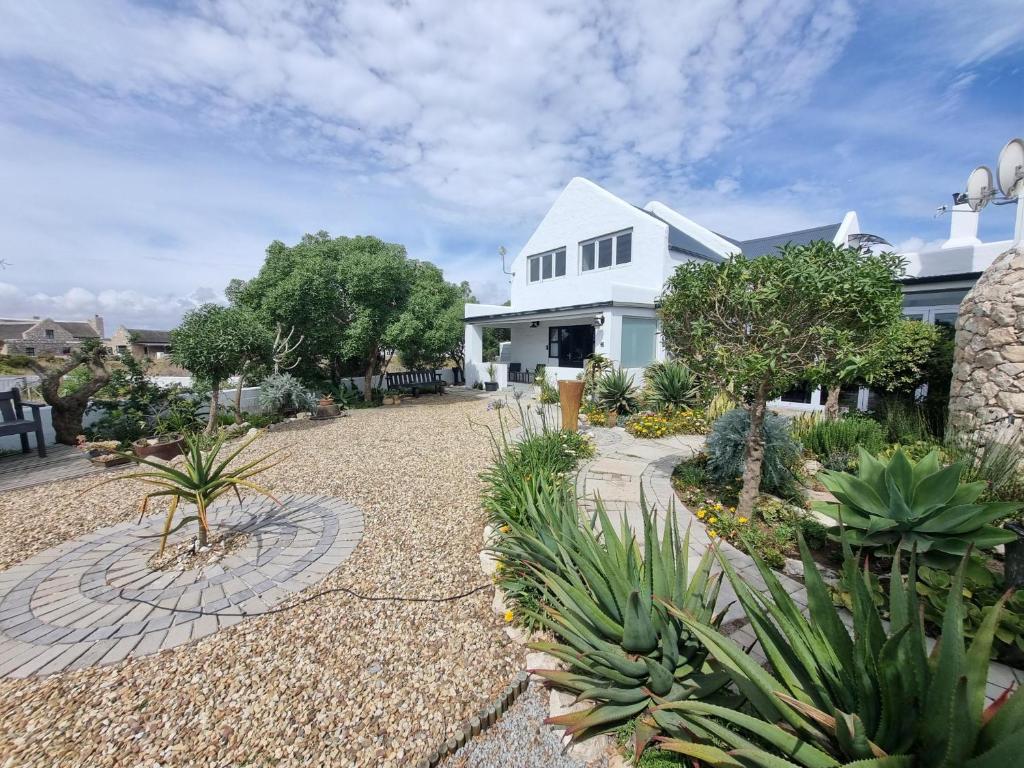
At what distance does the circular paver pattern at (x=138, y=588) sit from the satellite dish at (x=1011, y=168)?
10725 millimetres

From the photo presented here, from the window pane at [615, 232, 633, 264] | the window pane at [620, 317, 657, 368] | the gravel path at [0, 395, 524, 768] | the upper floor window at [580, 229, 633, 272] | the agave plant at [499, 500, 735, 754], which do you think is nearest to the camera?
the agave plant at [499, 500, 735, 754]

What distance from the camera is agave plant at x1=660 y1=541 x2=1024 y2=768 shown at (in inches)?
42.8

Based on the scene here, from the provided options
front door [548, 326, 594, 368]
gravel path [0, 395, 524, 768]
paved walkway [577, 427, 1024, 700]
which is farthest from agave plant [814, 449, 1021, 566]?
front door [548, 326, 594, 368]

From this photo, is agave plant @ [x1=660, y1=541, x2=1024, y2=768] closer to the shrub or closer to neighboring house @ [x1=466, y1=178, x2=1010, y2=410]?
the shrub

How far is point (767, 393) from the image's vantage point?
13.2 ft

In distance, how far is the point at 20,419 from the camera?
7262mm

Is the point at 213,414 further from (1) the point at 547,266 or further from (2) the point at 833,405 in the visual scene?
(1) the point at 547,266

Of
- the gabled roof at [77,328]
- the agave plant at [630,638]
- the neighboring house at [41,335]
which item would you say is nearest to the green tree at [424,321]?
the agave plant at [630,638]

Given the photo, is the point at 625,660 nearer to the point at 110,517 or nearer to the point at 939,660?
the point at 939,660

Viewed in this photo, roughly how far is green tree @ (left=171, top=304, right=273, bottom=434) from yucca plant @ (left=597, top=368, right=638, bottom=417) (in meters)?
8.05

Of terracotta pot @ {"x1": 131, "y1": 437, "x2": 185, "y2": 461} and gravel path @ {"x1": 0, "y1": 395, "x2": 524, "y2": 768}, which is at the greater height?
terracotta pot @ {"x1": 131, "y1": 437, "x2": 185, "y2": 461}

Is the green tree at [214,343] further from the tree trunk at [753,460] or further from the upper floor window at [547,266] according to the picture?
the upper floor window at [547,266]

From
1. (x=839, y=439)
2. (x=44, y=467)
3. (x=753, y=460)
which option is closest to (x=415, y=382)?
(x=44, y=467)

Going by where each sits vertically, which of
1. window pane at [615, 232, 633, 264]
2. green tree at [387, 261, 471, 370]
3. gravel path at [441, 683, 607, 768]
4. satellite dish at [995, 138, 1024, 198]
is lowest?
gravel path at [441, 683, 607, 768]
